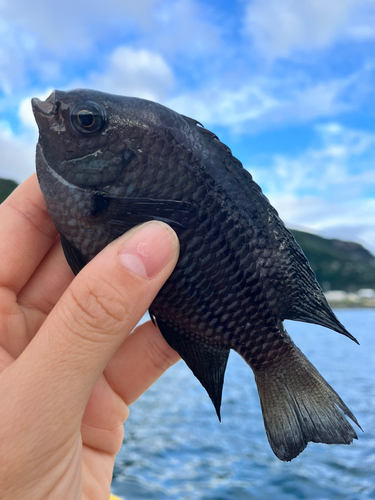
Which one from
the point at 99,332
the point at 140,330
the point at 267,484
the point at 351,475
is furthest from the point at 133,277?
the point at 351,475

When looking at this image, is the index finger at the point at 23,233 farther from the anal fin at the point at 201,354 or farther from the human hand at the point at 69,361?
the anal fin at the point at 201,354

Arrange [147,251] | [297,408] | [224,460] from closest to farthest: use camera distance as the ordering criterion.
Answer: [147,251] < [297,408] < [224,460]

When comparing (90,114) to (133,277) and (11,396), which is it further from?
(11,396)

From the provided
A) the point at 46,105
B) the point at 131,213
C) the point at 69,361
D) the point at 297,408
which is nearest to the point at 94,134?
the point at 46,105

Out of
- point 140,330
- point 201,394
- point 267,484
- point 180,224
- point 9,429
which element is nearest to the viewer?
point 9,429

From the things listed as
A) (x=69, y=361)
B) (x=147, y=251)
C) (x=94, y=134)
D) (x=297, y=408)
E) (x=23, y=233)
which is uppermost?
(x=94, y=134)

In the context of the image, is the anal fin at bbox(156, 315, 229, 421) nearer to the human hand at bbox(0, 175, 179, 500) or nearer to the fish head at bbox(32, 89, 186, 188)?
the human hand at bbox(0, 175, 179, 500)

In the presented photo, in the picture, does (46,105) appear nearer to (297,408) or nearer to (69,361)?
(69,361)
